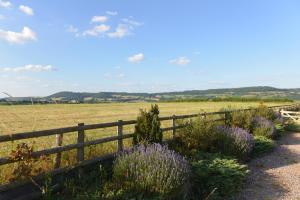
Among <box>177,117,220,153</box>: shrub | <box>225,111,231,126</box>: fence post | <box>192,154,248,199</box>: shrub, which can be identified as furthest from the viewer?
<box>225,111,231,126</box>: fence post

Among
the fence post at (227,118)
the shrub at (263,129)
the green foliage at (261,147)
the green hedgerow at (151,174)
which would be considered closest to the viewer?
the green hedgerow at (151,174)

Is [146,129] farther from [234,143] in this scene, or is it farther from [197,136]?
[234,143]

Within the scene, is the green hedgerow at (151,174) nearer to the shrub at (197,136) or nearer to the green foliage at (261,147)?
the shrub at (197,136)

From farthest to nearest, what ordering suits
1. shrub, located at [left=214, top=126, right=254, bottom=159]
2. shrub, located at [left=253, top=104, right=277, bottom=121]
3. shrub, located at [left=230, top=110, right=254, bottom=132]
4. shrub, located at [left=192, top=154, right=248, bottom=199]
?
shrub, located at [left=253, top=104, right=277, bottom=121], shrub, located at [left=230, top=110, right=254, bottom=132], shrub, located at [left=214, top=126, right=254, bottom=159], shrub, located at [left=192, top=154, right=248, bottom=199]

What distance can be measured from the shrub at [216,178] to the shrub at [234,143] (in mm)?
2076

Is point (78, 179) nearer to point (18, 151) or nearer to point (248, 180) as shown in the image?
point (18, 151)

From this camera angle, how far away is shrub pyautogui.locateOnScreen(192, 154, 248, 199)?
26.9ft

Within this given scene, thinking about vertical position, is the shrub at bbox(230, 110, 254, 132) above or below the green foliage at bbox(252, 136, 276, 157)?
above

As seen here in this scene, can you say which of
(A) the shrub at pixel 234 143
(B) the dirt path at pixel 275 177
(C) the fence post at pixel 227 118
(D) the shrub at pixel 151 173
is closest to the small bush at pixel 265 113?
(C) the fence post at pixel 227 118

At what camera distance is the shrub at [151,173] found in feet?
22.7

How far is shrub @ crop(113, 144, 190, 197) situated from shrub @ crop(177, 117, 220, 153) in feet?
12.7

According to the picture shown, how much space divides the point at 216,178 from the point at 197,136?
318cm

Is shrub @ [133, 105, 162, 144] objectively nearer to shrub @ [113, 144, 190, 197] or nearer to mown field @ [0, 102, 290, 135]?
shrub @ [113, 144, 190, 197]

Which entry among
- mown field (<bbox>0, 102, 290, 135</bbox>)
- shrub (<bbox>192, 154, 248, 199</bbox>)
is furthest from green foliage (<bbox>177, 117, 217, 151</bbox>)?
mown field (<bbox>0, 102, 290, 135</bbox>)
